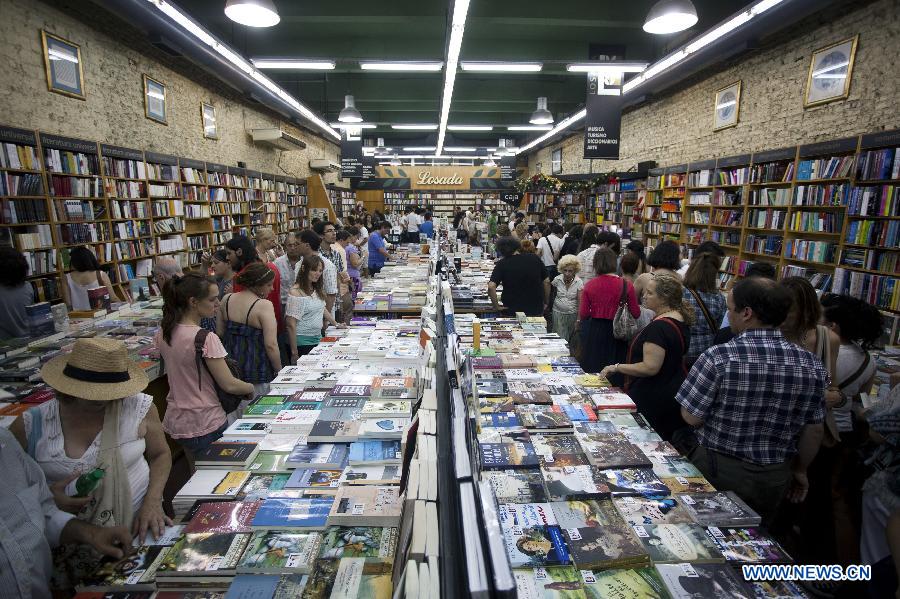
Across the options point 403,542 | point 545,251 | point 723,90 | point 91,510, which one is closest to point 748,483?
point 403,542

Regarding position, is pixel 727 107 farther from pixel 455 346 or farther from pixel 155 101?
pixel 155 101

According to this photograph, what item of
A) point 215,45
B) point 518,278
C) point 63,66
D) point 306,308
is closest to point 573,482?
point 306,308

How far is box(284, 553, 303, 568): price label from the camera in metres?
1.53

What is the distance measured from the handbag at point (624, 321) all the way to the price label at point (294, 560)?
3128 mm

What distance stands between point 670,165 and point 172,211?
409 inches

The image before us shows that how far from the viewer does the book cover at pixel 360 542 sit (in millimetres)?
1574

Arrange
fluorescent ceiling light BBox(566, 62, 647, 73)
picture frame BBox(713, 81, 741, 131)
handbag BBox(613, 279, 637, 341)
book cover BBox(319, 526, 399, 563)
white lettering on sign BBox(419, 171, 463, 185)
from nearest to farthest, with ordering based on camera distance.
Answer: book cover BBox(319, 526, 399, 563) → handbag BBox(613, 279, 637, 341) → fluorescent ceiling light BBox(566, 62, 647, 73) → picture frame BBox(713, 81, 741, 131) → white lettering on sign BBox(419, 171, 463, 185)

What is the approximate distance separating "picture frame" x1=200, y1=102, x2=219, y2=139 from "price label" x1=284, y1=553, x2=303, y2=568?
10.2 metres

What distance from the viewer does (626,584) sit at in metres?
1.50

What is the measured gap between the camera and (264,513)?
1.78 meters

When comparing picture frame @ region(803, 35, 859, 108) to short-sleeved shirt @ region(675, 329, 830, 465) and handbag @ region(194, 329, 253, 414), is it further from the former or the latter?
handbag @ region(194, 329, 253, 414)

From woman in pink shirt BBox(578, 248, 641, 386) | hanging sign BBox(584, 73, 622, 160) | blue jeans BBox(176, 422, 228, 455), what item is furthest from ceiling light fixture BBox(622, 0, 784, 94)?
blue jeans BBox(176, 422, 228, 455)

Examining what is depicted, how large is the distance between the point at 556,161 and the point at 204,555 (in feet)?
65.7

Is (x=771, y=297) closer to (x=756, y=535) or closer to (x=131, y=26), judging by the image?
(x=756, y=535)
